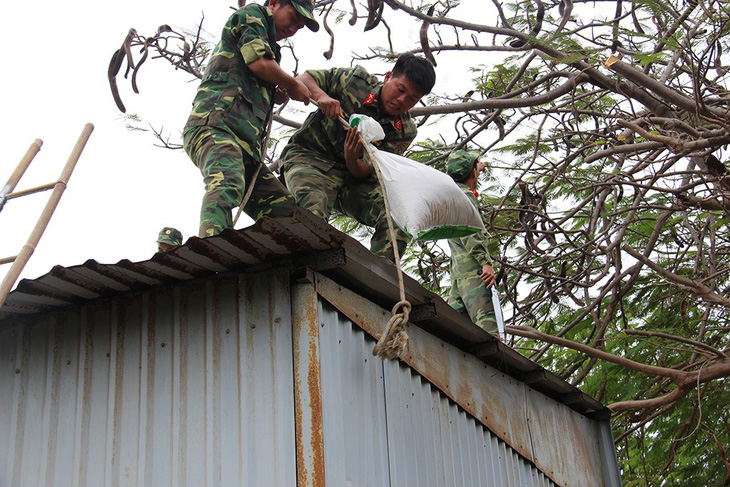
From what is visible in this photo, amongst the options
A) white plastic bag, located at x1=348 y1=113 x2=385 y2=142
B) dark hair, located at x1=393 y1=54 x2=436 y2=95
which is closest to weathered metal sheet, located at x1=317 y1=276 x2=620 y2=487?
white plastic bag, located at x1=348 y1=113 x2=385 y2=142

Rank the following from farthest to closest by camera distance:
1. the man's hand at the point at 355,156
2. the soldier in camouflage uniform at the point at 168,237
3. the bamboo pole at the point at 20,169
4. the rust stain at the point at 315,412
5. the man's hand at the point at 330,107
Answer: the soldier in camouflage uniform at the point at 168,237 < the man's hand at the point at 355,156 < the man's hand at the point at 330,107 < the bamboo pole at the point at 20,169 < the rust stain at the point at 315,412

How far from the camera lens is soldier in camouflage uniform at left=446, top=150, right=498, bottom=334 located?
19.6 feet

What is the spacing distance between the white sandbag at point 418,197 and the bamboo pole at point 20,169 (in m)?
1.64

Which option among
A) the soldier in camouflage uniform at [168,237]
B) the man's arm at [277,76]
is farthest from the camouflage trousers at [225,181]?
the soldier in camouflage uniform at [168,237]

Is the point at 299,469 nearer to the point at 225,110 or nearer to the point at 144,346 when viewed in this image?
the point at 144,346

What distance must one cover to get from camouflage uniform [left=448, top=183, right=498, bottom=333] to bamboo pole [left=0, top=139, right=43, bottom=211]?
115 inches

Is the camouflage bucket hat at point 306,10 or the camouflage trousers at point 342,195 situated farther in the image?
the camouflage trousers at point 342,195

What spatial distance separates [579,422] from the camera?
6.41 meters

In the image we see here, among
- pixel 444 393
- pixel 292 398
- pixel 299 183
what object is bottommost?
pixel 292 398

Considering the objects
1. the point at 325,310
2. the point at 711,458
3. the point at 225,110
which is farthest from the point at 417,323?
the point at 711,458

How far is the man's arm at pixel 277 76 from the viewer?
4504 mm

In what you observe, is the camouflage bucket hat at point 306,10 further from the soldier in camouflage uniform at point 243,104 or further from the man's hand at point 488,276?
the man's hand at point 488,276

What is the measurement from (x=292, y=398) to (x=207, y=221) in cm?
117

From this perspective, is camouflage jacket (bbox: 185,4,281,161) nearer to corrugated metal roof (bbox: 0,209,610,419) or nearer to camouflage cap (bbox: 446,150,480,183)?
corrugated metal roof (bbox: 0,209,610,419)
